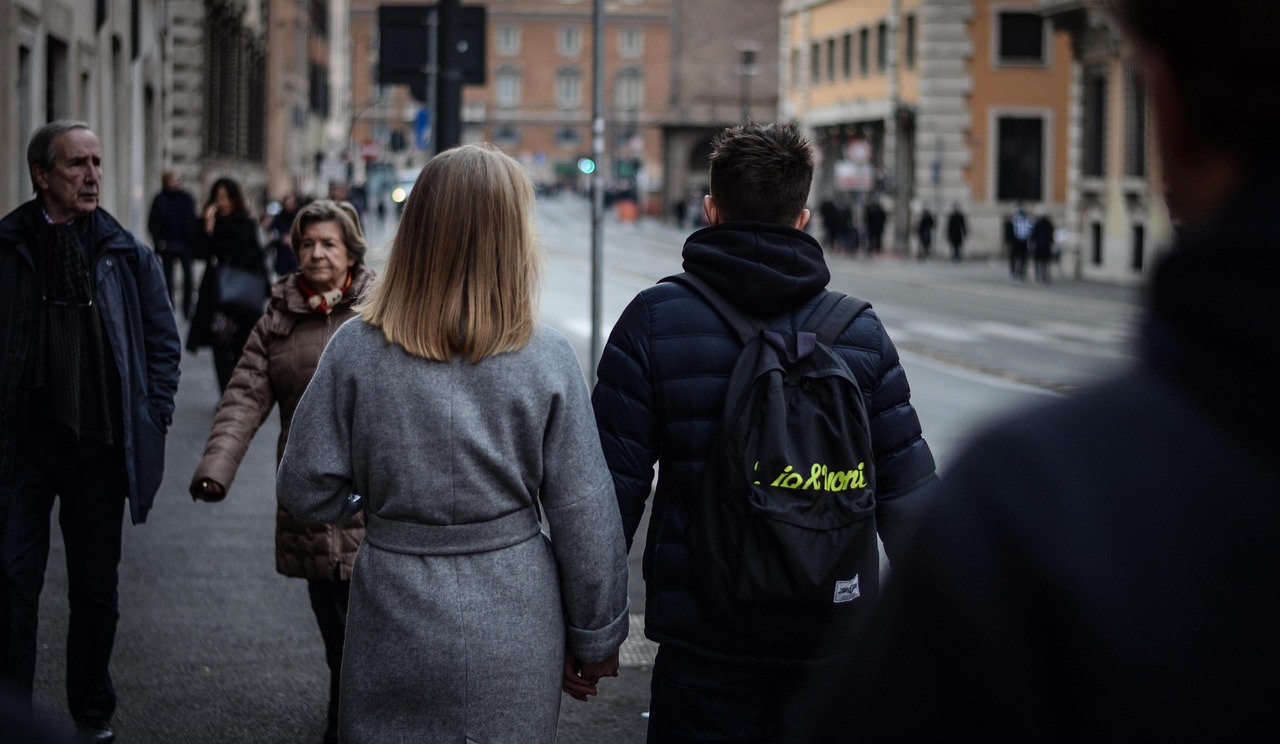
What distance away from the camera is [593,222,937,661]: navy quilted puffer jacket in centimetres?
382

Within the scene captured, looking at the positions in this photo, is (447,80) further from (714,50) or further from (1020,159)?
(714,50)

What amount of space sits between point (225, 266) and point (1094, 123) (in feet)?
105

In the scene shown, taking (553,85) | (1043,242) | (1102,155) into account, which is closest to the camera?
(1043,242)

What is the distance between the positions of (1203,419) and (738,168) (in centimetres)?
284

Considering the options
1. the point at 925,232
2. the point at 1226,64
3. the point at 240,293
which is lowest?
the point at 240,293

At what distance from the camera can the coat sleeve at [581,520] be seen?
3648mm

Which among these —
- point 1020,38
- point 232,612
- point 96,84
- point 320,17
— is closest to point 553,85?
point 320,17

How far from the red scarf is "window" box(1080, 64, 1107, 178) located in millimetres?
37293

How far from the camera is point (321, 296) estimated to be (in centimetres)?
570

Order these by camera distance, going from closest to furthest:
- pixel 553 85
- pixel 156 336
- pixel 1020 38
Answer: pixel 156 336, pixel 1020 38, pixel 553 85

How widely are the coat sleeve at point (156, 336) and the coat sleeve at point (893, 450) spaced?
2727 millimetres

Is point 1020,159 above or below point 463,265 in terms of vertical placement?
above

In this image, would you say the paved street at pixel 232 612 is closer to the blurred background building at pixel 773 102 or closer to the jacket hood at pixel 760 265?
the jacket hood at pixel 760 265

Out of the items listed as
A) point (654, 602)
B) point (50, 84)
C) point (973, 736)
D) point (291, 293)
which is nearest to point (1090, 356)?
point (50, 84)
